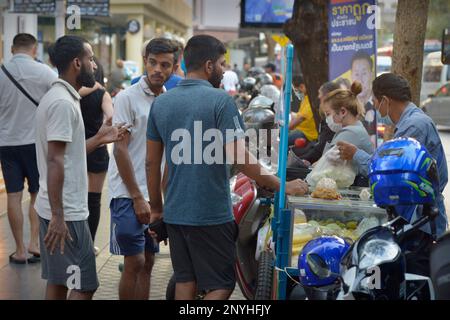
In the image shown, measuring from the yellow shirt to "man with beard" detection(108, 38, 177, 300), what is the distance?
4744 mm

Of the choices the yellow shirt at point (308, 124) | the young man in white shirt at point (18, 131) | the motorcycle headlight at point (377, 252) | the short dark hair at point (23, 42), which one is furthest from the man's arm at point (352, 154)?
the yellow shirt at point (308, 124)

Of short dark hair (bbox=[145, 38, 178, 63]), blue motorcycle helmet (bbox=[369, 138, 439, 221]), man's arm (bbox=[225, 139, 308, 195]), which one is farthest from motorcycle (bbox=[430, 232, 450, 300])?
short dark hair (bbox=[145, 38, 178, 63])

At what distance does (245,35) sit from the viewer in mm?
46438

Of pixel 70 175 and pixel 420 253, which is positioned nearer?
pixel 420 253

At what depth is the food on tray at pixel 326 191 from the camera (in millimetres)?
4738

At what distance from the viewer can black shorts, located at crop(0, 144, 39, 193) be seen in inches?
278

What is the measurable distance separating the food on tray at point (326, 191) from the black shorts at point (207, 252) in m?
0.79

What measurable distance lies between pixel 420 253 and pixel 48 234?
1981mm

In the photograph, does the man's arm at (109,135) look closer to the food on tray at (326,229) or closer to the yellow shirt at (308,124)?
the food on tray at (326,229)

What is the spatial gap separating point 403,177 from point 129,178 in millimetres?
2204

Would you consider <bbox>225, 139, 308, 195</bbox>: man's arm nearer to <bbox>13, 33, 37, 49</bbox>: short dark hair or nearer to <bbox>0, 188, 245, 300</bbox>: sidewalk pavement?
<bbox>0, 188, 245, 300</bbox>: sidewalk pavement
